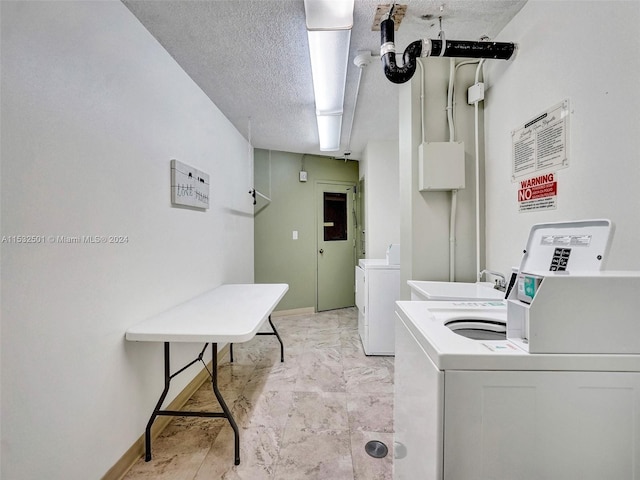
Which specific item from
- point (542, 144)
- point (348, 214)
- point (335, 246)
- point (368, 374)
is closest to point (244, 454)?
point (368, 374)

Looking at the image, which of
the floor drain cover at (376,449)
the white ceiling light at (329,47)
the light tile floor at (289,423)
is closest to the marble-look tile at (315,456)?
the light tile floor at (289,423)

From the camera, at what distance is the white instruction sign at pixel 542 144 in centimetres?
138

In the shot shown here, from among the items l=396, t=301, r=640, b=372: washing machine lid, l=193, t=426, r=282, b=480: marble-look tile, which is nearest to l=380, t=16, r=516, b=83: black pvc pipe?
l=396, t=301, r=640, b=372: washing machine lid

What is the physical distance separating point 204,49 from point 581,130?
222 centimetres

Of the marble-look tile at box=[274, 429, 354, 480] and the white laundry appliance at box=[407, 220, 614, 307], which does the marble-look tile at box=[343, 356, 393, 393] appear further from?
the white laundry appliance at box=[407, 220, 614, 307]

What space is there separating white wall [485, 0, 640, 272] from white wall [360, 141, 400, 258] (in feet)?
6.74

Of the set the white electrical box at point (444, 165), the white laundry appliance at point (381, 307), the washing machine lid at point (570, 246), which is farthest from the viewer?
the white laundry appliance at point (381, 307)

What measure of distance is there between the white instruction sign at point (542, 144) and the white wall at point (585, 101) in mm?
41

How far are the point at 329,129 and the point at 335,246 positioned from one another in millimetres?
2178

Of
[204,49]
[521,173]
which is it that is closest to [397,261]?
[521,173]

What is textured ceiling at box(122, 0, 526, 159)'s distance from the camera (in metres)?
1.60

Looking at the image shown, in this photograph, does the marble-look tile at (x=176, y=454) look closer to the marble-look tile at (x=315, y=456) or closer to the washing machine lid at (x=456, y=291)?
the marble-look tile at (x=315, y=456)

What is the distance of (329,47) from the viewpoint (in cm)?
177

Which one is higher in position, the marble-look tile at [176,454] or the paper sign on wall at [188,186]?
the paper sign on wall at [188,186]
